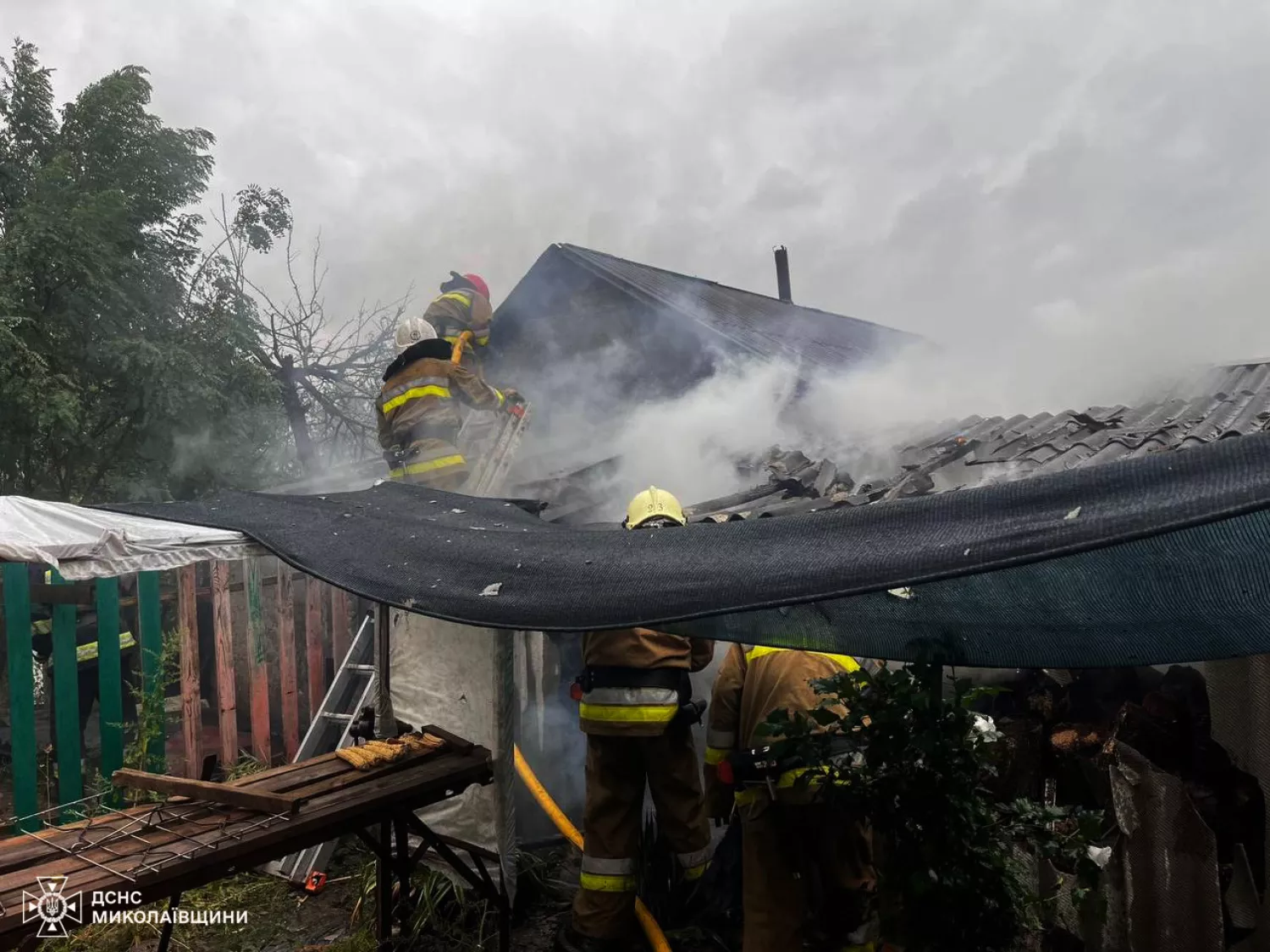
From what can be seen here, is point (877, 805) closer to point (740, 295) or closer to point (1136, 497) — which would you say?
point (1136, 497)

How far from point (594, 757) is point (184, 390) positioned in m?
7.50

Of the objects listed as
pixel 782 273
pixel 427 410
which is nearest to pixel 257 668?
pixel 427 410

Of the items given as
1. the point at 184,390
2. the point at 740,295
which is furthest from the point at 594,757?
the point at 740,295

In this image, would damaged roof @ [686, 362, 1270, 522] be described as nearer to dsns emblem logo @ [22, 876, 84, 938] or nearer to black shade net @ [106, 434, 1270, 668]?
black shade net @ [106, 434, 1270, 668]

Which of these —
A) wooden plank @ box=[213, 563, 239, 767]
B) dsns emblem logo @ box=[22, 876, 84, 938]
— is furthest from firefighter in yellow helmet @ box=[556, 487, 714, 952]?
wooden plank @ box=[213, 563, 239, 767]

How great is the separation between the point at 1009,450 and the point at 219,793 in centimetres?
505

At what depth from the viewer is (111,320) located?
8.78m

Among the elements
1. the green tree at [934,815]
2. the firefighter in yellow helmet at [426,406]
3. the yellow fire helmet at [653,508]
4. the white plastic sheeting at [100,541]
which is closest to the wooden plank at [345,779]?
the white plastic sheeting at [100,541]

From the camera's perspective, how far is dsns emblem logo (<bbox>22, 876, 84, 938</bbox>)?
2.29 meters

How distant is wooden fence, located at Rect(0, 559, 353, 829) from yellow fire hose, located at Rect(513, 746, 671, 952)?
6.02 feet

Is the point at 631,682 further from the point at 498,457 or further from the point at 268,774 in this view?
the point at 498,457

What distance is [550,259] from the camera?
880cm

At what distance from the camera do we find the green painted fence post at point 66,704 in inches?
175

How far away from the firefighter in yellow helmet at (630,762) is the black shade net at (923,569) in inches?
42.2
